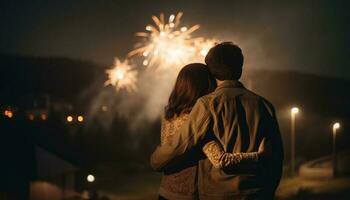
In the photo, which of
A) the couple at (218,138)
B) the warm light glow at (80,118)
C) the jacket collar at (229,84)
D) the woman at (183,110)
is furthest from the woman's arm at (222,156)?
the warm light glow at (80,118)

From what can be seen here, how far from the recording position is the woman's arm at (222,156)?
95.6 inches

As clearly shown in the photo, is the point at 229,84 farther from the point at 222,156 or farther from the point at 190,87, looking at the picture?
the point at 222,156

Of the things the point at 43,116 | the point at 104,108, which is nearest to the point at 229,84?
the point at 43,116

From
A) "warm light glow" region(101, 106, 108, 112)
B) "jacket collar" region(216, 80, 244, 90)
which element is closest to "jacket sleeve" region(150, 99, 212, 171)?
"jacket collar" region(216, 80, 244, 90)

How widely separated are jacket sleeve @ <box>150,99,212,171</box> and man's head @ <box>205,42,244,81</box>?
229 mm

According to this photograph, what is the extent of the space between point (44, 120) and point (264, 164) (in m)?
51.4

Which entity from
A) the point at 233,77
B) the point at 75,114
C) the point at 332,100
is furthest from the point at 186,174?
the point at 75,114

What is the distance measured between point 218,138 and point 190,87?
344mm

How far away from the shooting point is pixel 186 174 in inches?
104

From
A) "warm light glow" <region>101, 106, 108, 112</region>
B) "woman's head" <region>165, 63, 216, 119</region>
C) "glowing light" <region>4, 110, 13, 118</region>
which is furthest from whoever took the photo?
"warm light glow" <region>101, 106, 108, 112</region>

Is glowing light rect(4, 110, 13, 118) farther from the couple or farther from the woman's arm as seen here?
the woman's arm

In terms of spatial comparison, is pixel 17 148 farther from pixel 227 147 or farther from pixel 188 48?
pixel 227 147

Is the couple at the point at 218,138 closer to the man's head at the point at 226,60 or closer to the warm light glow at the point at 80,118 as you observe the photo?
the man's head at the point at 226,60

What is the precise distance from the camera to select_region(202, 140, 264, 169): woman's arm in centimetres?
243
